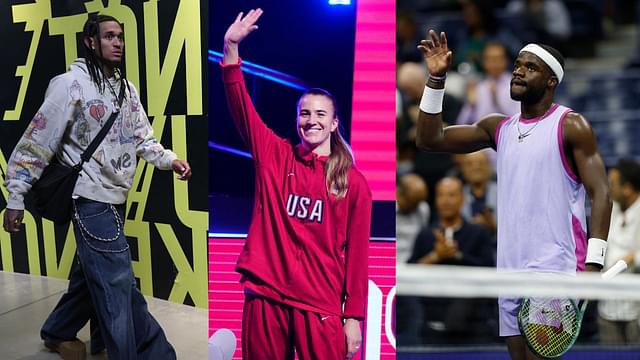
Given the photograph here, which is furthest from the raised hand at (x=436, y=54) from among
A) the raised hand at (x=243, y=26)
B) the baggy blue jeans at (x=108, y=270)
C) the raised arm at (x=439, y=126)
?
the baggy blue jeans at (x=108, y=270)

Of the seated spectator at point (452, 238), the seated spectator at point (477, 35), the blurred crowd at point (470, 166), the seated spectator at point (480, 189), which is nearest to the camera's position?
the seated spectator at point (480, 189)

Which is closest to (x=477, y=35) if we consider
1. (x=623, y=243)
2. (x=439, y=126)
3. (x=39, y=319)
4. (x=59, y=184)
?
(x=623, y=243)

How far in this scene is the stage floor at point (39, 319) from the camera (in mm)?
3139

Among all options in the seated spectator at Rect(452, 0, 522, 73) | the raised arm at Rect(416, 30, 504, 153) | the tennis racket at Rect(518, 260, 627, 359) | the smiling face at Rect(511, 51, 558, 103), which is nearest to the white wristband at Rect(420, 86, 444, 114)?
the raised arm at Rect(416, 30, 504, 153)

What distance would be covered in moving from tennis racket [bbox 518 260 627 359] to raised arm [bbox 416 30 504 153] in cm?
49

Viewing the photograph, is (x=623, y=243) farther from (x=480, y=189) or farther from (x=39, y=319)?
(x=39, y=319)

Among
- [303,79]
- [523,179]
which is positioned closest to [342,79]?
[303,79]

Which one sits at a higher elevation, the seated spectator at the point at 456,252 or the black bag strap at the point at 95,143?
the black bag strap at the point at 95,143

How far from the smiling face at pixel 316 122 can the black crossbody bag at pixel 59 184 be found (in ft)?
2.79

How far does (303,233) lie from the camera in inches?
90.4

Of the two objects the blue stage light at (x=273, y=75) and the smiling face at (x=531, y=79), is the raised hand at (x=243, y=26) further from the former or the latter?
the smiling face at (x=531, y=79)

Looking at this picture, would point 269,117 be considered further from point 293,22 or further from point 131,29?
point 131,29

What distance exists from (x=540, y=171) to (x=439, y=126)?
1.06 feet

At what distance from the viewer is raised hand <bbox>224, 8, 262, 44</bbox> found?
7.34 ft
